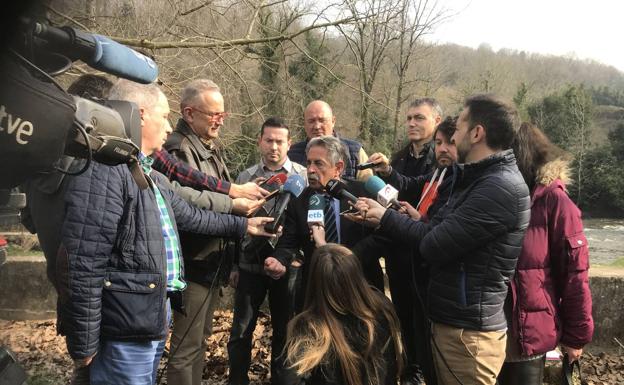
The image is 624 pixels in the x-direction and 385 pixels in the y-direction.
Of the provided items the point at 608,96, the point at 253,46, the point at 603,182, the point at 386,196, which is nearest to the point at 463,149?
the point at 386,196

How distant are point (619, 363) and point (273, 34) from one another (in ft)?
18.7

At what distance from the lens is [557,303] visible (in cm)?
265

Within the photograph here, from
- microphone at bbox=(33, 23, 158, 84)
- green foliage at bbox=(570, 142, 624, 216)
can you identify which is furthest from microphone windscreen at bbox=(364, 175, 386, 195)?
green foliage at bbox=(570, 142, 624, 216)

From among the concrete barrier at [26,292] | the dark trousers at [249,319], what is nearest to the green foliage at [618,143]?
the concrete barrier at [26,292]

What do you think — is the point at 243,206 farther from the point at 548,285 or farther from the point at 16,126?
the point at 16,126

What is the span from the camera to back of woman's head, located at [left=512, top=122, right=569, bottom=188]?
270cm

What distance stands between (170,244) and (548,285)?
6.48 feet

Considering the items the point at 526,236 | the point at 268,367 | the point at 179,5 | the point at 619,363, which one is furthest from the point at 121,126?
the point at 179,5

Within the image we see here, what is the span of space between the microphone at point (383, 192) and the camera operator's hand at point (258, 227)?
0.65 m

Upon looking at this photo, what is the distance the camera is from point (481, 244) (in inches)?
90.2

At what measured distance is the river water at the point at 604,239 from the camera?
54.5 feet

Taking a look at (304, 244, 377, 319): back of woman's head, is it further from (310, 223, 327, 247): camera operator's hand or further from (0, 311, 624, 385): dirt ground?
(0, 311, 624, 385): dirt ground

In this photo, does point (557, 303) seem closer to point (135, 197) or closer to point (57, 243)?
point (135, 197)

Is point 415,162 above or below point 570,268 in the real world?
above
